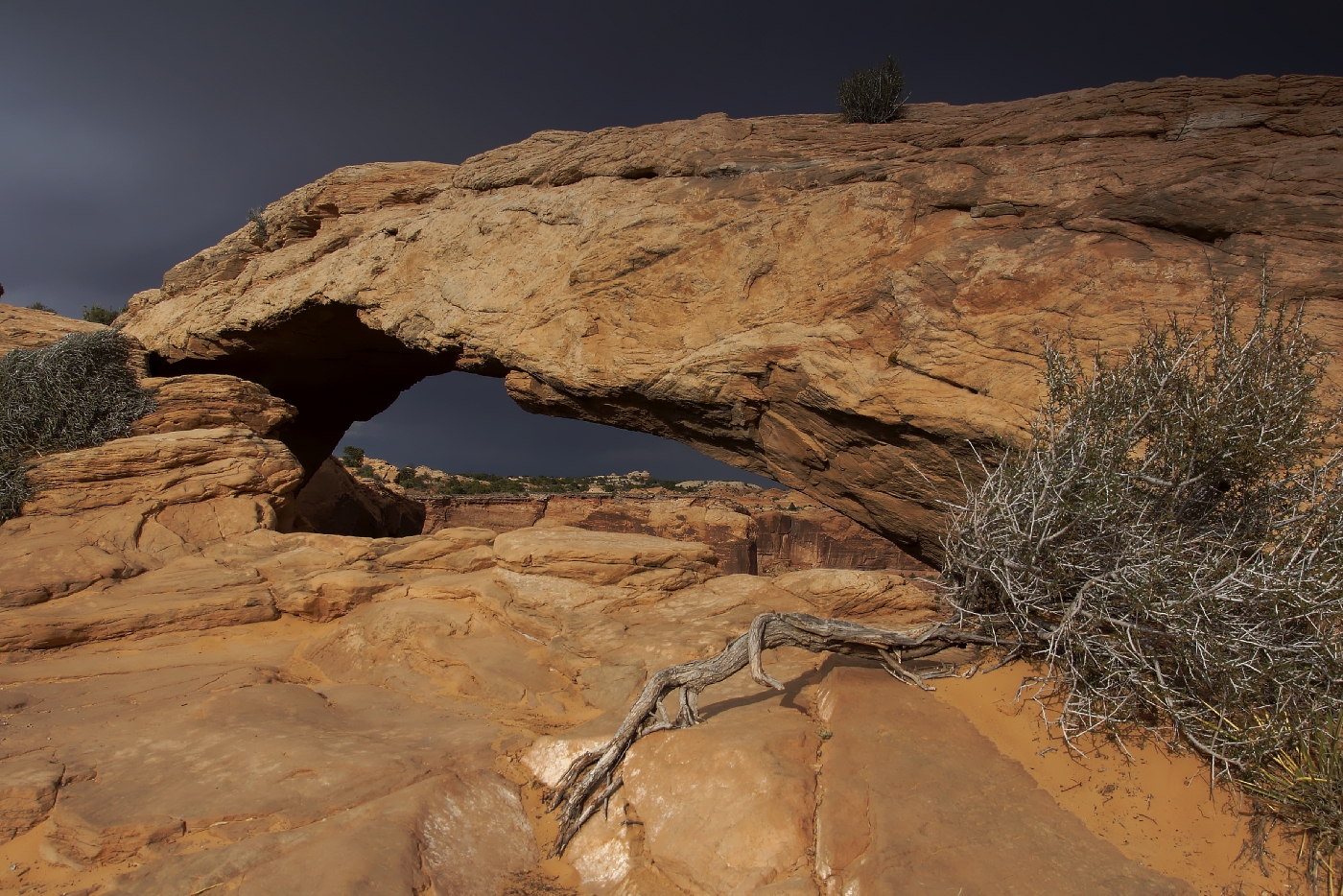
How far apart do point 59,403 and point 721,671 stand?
36.0 ft

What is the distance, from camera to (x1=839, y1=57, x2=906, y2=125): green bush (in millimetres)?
10117

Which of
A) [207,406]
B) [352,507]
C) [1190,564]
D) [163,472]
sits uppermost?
[207,406]

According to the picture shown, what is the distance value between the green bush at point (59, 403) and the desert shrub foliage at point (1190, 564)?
456 inches

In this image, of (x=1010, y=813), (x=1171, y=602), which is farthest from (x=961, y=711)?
(x=1171, y=602)

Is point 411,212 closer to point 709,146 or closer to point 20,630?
point 709,146

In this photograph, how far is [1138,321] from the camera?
622cm

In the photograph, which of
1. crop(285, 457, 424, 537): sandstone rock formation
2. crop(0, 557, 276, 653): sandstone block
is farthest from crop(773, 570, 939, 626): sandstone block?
crop(285, 457, 424, 537): sandstone rock formation

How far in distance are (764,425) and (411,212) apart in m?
7.27

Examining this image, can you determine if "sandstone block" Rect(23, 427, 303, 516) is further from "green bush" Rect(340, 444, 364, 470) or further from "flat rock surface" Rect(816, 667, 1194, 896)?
"green bush" Rect(340, 444, 364, 470)

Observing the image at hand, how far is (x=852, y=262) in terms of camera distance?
7.96m

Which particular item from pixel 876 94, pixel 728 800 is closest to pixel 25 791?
pixel 728 800

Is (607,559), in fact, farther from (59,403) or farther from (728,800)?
(59,403)

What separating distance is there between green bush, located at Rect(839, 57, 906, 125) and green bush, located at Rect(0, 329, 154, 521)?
Result: 1171 centimetres

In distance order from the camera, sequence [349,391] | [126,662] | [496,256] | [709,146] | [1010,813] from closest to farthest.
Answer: [1010,813] → [126,662] → [709,146] → [496,256] → [349,391]
